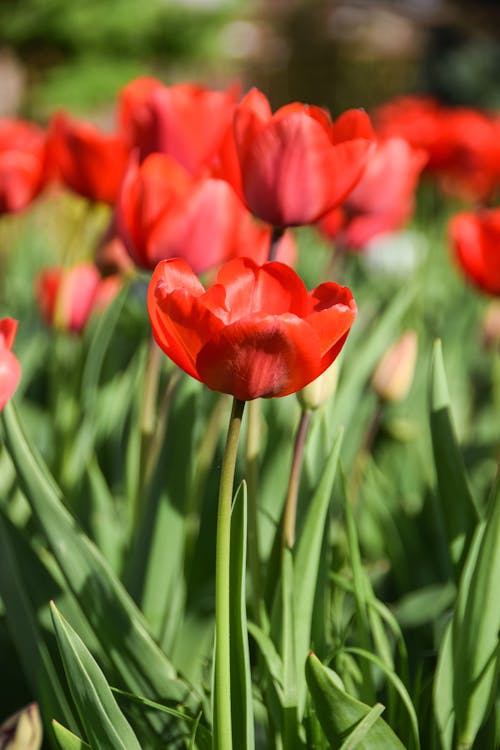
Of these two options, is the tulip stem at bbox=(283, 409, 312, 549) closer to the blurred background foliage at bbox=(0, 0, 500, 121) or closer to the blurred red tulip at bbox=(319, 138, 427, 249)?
the blurred red tulip at bbox=(319, 138, 427, 249)

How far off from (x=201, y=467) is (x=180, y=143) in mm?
339

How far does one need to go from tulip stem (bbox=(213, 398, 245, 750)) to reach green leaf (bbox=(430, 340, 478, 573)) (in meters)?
0.28

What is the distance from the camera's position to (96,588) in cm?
66

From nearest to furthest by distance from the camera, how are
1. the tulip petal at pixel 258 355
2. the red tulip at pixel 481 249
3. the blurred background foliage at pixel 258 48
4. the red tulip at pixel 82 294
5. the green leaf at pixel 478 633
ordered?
the tulip petal at pixel 258 355
the green leaf at pixel 478 633
the red tulip at pixel 481 249
the red tulip at pixel 82 294
the blurred background foliage at pixel 258 48

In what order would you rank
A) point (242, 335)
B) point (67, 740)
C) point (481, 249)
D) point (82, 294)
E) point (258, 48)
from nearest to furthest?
point (242, 335), point (67, 740), point (481, 249), point (82, 294), point (258, 48)

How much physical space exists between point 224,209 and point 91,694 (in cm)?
42

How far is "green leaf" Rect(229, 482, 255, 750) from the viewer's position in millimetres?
555

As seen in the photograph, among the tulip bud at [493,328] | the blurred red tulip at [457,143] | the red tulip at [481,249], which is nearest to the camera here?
the red tulip at [481,249]

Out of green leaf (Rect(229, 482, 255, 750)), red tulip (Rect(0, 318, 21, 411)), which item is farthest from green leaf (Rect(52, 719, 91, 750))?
red tulip (Rect(0, 318, 21, 411))

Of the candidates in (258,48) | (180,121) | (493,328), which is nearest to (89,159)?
(180,121)

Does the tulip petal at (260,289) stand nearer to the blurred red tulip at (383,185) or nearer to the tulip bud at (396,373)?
the tulip bud at (396,373)

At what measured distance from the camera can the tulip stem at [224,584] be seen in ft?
1.61

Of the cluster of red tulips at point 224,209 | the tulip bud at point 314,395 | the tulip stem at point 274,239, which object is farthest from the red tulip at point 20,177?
the tulip bud at point 314,395

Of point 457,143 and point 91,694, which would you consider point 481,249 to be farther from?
point 457,143
